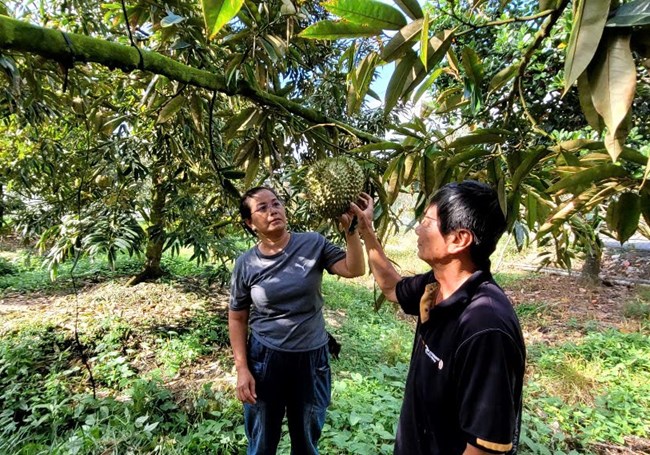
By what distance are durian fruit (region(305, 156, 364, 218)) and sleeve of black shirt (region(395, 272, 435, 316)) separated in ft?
1.01

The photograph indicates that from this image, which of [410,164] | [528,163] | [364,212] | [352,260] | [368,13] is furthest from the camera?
[352,260]

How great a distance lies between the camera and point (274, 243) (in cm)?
151

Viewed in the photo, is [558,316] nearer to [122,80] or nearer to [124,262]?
[122,80]

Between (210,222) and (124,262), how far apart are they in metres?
3.11

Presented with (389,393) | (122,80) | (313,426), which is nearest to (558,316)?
(389,393)

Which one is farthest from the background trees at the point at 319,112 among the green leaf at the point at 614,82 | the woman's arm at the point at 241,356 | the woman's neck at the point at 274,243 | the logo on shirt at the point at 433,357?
the woman's arm at the point at 241,356

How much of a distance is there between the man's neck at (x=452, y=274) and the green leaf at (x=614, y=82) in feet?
1.67

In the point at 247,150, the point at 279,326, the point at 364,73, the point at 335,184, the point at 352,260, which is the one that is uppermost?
the point at 364,73

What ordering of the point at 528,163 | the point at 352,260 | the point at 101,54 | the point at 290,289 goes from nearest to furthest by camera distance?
the point at 528,163 → the point at 101,54 → the point at 352,260 → the point at 290,289

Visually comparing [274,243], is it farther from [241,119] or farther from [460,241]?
[460,241]

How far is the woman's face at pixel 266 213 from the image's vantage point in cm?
143

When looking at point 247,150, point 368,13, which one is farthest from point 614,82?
A: point 247,150

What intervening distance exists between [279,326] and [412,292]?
0.58 m

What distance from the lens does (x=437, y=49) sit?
2.03 feet
